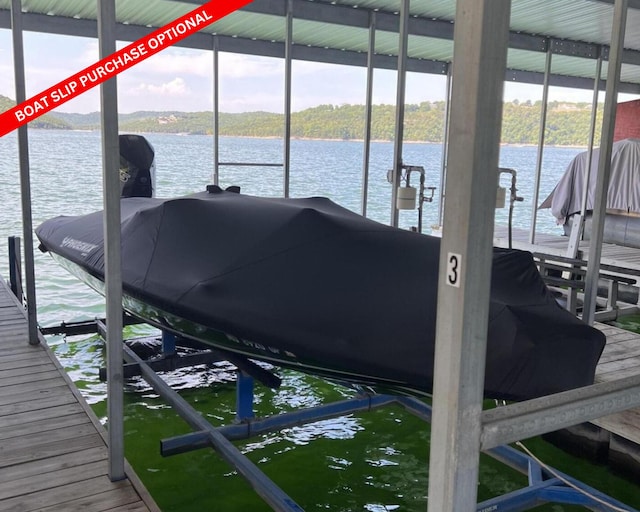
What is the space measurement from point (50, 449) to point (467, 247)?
7.61 feet

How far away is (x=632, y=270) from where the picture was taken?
6633 millimetres

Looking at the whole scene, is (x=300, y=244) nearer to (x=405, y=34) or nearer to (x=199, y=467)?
(x=199, y=467)

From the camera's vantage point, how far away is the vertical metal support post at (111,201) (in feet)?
6.86

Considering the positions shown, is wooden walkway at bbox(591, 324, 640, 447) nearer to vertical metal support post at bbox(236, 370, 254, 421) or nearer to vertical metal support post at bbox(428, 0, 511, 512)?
vertical metal support post at bbox(236, 370, 254, 421)

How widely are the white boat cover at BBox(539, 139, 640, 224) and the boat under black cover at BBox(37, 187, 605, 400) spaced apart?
6103 mm

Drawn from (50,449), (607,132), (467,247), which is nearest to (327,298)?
(50,449)

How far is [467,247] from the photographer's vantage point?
105 cm

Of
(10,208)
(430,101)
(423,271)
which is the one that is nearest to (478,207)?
(423,271)

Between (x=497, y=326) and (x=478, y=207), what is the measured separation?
4.51 feet

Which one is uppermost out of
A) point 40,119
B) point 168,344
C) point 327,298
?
point 40,119

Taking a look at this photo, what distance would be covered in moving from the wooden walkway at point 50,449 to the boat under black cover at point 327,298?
60 centimetres

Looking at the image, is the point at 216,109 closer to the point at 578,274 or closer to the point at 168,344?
the point at 168,344

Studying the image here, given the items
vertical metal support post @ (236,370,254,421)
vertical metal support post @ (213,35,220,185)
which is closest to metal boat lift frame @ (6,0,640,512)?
vertical metal support post @ (236,370,254,421)

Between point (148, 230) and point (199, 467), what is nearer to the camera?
point (148, 230)
